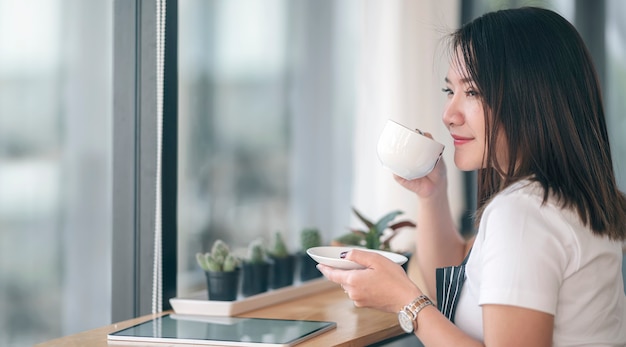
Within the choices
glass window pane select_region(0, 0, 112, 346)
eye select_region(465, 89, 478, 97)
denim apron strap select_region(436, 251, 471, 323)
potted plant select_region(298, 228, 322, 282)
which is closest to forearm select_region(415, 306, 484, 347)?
denim apron strap select_region(436, 251, 471, 323)

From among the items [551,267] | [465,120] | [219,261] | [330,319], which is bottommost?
[330,319]

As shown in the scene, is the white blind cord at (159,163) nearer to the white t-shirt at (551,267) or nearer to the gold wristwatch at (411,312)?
the gold wristwatch at (411,312)

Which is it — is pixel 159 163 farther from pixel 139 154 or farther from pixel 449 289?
pixel 449 289

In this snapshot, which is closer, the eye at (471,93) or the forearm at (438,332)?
the forearm at (438,332)

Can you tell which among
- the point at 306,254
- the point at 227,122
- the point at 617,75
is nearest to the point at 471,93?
the point at 306,254

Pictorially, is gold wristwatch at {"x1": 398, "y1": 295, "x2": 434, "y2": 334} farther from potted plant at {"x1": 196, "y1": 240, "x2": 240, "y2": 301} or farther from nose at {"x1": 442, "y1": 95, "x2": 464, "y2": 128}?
potted plant at {"x1": 196, "y1": 240, "x2": 240, "y2": 301}

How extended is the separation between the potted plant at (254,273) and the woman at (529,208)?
541 mm

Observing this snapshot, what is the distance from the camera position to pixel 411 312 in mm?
1299

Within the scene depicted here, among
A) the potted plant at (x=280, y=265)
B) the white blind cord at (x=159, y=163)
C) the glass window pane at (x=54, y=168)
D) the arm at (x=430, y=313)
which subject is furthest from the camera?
the glass window pane at (x=54, y=168)

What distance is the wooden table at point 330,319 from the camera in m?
1.46

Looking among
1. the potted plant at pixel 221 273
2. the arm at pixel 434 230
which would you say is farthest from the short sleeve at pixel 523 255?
the potted plant at pixel 221 273

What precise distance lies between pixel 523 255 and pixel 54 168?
1.46 m

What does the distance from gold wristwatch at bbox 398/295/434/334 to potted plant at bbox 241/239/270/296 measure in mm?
640

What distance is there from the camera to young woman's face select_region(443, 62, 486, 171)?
4.42 feet
